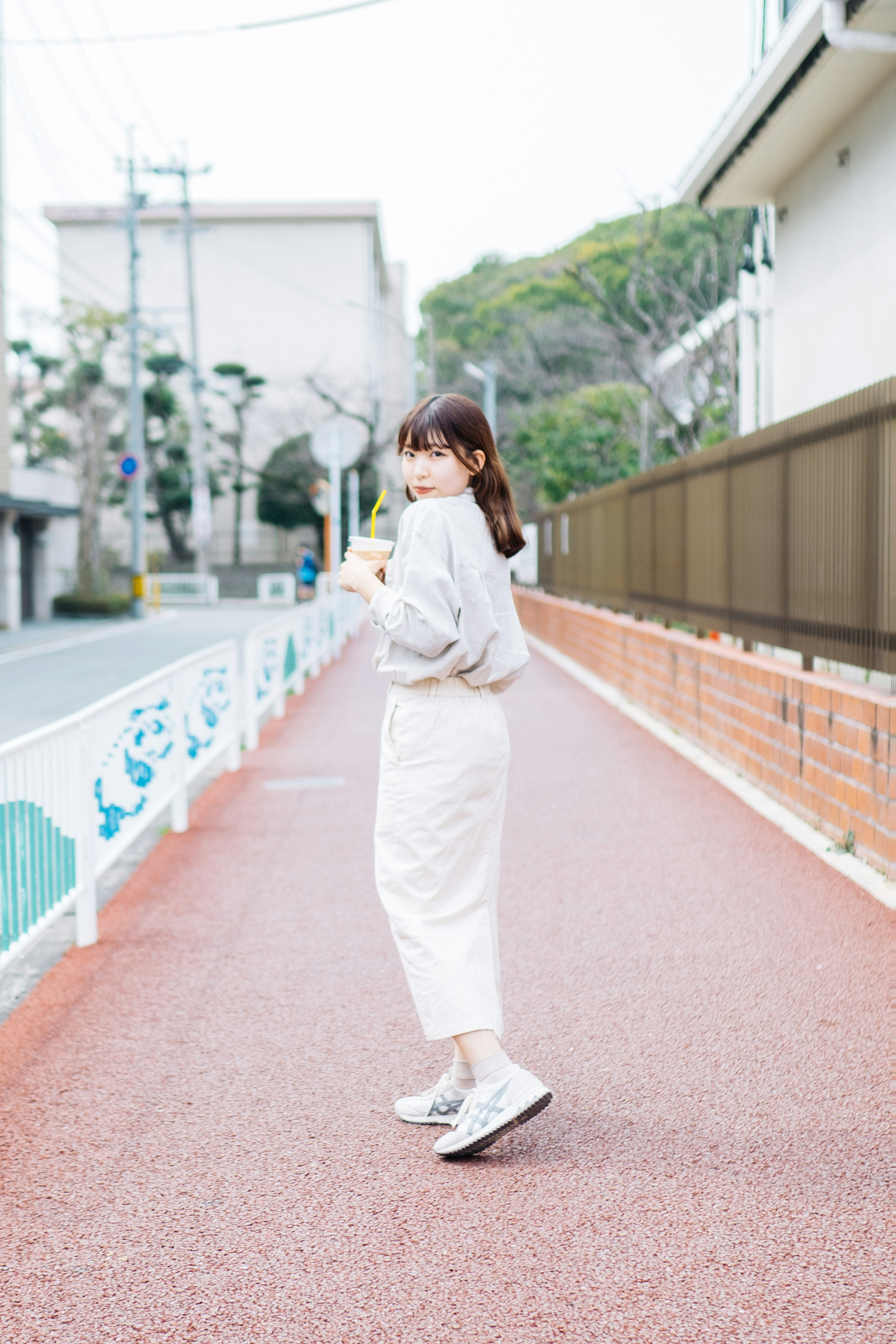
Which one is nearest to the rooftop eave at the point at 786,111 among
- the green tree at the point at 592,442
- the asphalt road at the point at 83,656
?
the asphalt road at the point at 83,656

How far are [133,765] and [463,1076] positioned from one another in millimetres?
3249

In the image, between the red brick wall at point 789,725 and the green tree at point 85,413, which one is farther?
the green tree at point 85,413

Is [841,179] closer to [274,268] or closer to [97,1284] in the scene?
[97,1284]

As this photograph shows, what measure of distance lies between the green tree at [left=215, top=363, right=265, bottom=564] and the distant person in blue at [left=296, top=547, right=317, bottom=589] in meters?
15.3

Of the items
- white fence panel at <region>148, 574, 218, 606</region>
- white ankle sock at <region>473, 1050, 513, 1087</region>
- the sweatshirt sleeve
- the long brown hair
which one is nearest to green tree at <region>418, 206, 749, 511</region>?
white fence panel at <region>148, 574, 218, 606</region>

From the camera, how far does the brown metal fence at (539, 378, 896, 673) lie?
20.3ft

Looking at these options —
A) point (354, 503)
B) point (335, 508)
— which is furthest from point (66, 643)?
point (354, 503)

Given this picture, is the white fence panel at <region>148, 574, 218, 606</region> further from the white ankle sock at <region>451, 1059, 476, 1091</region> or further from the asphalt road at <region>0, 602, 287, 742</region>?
the white ankle sock at <region>451, 1059, 476, 1091</region>

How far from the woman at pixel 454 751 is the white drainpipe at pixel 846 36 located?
230 inches

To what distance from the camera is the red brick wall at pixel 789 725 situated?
6039 millimetres

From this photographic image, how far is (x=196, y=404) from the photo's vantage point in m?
42.1

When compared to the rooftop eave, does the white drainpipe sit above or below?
below

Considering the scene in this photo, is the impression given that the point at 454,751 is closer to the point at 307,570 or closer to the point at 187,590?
the point at 307,570

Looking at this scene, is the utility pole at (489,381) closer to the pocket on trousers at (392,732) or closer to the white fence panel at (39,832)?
the white fence panel at (39,832)
